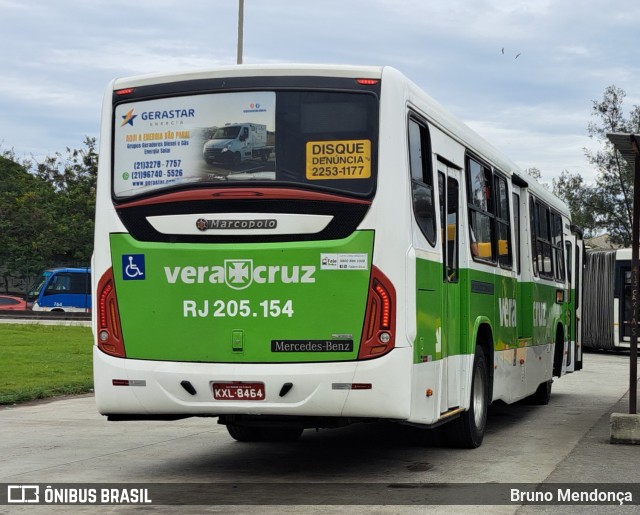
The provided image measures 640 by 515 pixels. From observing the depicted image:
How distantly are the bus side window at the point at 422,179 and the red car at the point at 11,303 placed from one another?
48755 millimetres

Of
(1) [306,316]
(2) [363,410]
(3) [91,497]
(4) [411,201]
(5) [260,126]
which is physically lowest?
(3) [91,497]

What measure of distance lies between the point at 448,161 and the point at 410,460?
281cm

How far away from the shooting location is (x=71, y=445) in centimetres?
1166

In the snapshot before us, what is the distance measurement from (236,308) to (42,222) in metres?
53.7

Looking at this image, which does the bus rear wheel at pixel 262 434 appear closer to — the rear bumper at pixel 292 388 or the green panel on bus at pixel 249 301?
the rear bumper at pixel 292 388

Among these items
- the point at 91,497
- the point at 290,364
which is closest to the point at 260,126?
the point at 290,364

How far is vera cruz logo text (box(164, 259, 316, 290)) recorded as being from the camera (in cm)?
884

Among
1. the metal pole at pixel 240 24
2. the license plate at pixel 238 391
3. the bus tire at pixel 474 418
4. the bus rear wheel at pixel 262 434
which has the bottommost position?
the bus rear wheel at pixel 262 434

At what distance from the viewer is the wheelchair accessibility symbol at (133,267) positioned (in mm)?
9188

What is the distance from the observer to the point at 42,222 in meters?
60.7

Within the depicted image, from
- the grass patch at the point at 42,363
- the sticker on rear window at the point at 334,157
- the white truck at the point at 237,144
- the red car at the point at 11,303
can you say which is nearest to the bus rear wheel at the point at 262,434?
the white truck at the point at 237,144

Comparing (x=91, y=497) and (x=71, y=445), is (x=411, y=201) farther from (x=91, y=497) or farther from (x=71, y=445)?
(x=71, y=445)

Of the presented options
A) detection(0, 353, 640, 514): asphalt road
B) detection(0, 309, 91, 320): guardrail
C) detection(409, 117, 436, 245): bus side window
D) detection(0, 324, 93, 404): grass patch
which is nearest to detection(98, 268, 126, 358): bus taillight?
detection(0, 353, 640, 514): asphalt road

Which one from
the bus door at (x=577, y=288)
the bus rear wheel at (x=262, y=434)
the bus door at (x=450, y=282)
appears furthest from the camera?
the bus door at (x=577, y=288)
